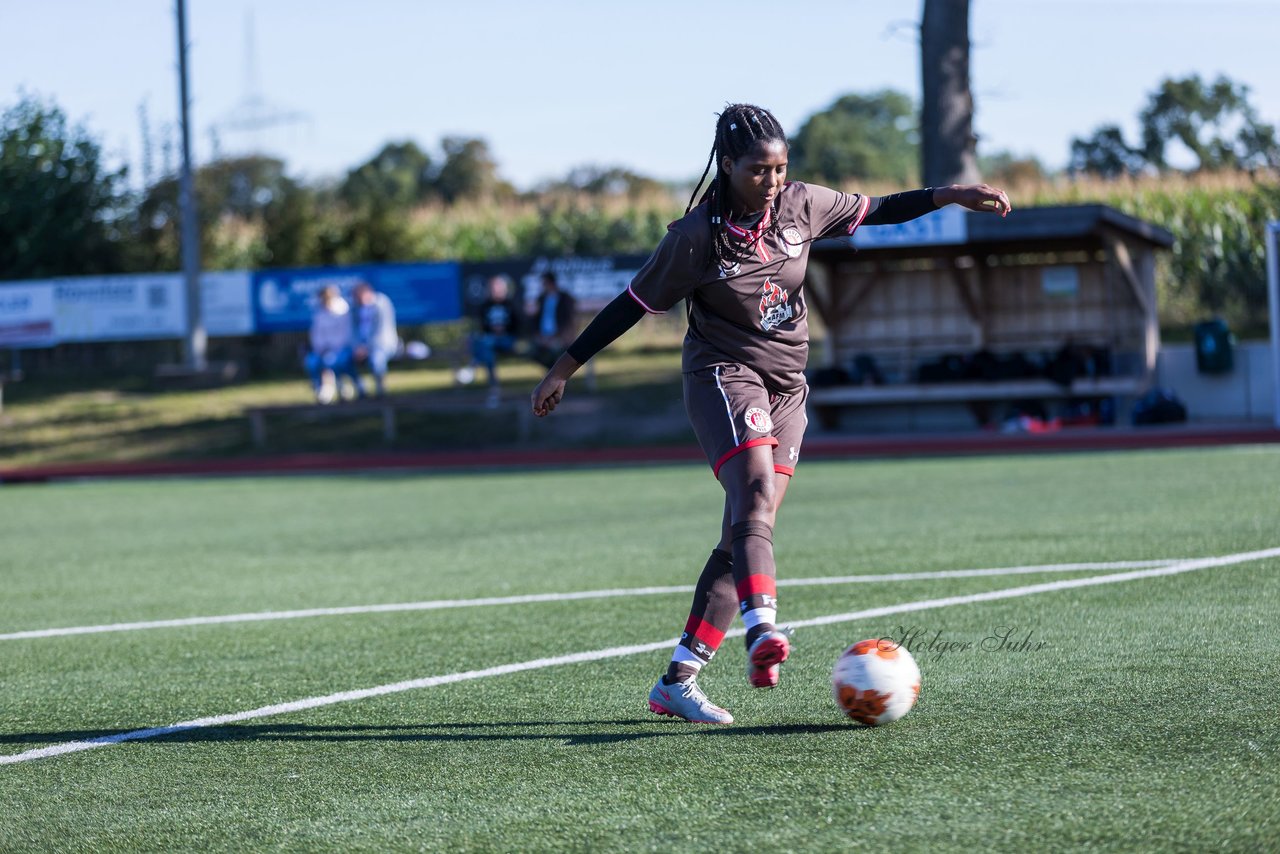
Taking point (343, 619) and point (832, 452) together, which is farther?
point (832, 452)

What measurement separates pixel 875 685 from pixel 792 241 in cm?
150

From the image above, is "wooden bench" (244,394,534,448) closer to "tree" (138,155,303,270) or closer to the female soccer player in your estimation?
"tree" (138,155,303,270)

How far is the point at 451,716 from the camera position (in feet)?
16.7

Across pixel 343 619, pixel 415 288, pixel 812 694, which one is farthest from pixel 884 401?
pixel 812 694

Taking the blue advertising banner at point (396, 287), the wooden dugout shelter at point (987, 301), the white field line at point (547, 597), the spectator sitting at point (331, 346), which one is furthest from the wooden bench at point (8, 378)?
the white field line at point (547, 597)

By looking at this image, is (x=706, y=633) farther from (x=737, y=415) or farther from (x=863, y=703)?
(x=737, y=415)

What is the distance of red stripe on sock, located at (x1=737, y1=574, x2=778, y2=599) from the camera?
4.56 metres

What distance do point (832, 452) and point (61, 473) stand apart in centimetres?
1166

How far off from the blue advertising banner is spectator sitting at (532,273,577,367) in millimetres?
4695

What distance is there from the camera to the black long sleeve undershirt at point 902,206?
532 cm

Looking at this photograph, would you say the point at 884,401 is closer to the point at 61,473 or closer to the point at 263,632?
the point at 61,473

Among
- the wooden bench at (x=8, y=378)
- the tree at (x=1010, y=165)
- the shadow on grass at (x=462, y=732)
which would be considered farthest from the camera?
the tree at (x=1010, y=165)

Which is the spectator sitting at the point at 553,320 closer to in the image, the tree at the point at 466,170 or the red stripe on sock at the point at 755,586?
the red stripe on sock at the point at 755,586

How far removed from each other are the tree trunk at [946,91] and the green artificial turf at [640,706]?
13937 millimetres
